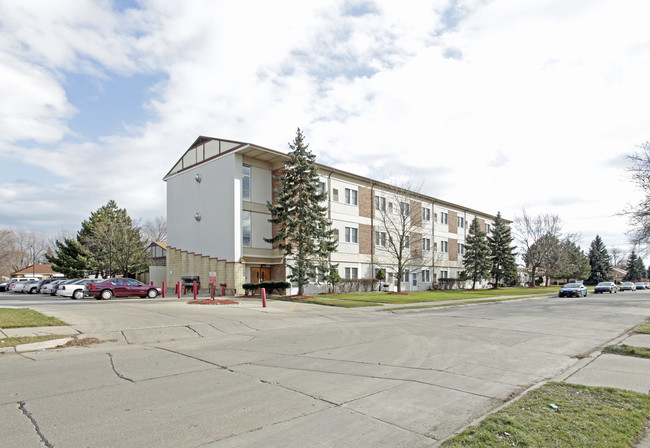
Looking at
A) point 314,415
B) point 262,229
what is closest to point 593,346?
point 314,415

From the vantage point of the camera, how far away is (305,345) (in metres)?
10.8

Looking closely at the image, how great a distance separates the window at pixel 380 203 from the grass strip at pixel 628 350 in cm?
3159

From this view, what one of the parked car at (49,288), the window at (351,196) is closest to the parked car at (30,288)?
the parked car at (49,288)

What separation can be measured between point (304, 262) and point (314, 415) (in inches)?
952

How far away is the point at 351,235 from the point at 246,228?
35.4ft

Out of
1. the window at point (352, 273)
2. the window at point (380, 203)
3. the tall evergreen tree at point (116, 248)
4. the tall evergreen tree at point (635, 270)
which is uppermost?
the window at point (380, 203)

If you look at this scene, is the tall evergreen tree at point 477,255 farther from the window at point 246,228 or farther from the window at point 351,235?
the window at point 246,228

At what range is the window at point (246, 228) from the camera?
107 ft

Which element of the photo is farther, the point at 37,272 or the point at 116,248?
the point at 37,272

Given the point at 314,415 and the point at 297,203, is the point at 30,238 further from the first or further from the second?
the point at 314,415

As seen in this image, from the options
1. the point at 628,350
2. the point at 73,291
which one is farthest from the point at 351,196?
the point at 628,350

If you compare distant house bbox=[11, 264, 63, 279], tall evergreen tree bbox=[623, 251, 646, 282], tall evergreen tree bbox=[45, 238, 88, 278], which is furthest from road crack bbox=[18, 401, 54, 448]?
tall evergreen tree bbox=[623, 251, 646, 282]

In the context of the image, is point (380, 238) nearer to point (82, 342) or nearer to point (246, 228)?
point (246, 228)

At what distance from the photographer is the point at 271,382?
22.7 feet
